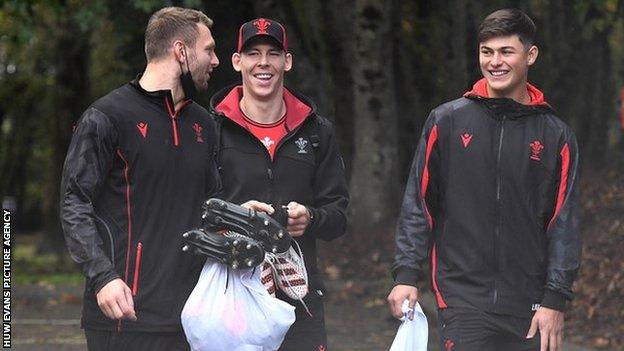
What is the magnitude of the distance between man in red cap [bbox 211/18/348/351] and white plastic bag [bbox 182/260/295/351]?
0.37m

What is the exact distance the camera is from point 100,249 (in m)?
5.69

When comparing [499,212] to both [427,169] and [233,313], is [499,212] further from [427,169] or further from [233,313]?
[233,313]

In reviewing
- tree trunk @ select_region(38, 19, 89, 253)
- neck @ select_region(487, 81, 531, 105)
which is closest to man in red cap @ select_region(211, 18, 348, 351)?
A: neck @ select_region(487, 81, 531, 105)

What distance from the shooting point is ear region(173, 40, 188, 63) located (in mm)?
6141

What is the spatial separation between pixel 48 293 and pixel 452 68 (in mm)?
6611

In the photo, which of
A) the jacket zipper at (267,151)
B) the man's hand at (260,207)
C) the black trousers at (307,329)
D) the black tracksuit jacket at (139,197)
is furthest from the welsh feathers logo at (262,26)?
the black trousers at (307,329)

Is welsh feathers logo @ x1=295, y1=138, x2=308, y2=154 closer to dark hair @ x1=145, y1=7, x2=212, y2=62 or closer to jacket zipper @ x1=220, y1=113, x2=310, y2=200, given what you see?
jacket zipper @ x1=220, y1=113, x2=310, y2=200

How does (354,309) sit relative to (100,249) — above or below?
below

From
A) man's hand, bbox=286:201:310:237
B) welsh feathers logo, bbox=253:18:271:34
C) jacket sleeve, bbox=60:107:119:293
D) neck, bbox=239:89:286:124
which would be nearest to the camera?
jacket sleeve, bbox=60:107:119:293

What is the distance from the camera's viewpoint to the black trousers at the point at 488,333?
6152mm

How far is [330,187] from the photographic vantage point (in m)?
6.80

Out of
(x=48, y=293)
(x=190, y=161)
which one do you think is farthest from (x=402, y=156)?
(x=190, y=161)

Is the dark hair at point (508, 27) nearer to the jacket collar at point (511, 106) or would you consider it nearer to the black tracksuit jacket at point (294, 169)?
the jacket collar at point (511, 106)

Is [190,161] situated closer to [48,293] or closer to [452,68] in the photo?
[48,293]
